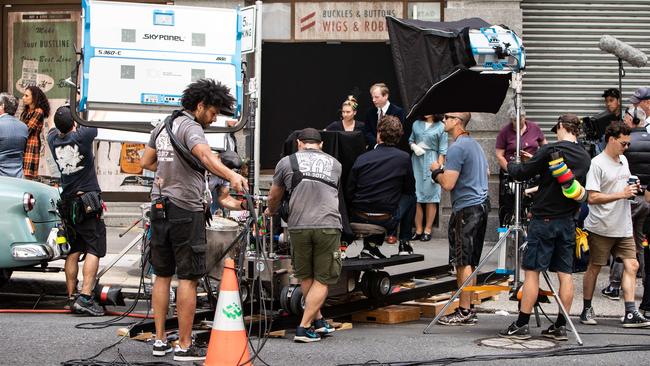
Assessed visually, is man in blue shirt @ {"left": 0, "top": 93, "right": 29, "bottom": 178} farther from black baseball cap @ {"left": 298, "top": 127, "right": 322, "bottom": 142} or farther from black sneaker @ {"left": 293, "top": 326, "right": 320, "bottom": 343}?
black sneaker @ {"left": 293, "top": 326, "right": 320, "bottom": 343}

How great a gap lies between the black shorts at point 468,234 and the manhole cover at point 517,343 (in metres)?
1.15

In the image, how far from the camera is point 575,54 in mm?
15977

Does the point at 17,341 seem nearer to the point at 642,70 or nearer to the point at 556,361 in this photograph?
the point at 556,361

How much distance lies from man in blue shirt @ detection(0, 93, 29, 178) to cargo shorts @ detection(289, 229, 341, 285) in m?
4.14

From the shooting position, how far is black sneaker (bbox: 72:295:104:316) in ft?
34.2

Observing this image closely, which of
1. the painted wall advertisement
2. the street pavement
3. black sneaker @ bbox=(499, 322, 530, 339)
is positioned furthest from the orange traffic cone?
the painted wall advertisement

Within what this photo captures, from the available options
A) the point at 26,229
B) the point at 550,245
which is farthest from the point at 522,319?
the point at 26,229

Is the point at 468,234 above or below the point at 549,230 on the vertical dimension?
below

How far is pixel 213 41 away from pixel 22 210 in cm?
243

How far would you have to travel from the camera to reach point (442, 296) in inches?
452

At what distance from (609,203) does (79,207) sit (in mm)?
4847

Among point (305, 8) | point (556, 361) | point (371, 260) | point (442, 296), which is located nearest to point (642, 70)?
point (305, 8)

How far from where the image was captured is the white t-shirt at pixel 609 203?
10438 millimetres

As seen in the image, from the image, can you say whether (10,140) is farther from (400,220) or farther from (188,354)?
(188,354)
